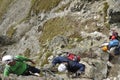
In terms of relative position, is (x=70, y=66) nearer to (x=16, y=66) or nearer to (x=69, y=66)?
(x=69, y=66)

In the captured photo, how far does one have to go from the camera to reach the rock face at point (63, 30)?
25.6 meters

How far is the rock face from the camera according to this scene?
2556 centimetres

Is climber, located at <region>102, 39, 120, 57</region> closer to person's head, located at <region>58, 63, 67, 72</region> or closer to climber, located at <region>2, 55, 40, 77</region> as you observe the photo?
person's head, located at <region>58, 63, 67, 72</region>

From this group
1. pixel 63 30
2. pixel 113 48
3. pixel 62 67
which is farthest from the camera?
pixel 63 30

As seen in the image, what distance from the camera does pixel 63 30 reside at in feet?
158

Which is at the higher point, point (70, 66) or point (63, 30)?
point (63, 30)

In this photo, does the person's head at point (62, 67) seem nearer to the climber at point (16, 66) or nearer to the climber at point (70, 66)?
the climber at point (70, 66)

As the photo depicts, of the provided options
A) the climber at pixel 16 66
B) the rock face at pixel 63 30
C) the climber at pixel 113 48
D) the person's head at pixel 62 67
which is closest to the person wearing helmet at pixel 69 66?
the person's head at pixel 62 67

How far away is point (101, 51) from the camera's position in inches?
1054

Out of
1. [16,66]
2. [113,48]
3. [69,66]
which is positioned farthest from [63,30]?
[16,66]

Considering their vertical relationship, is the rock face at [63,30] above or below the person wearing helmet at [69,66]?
above

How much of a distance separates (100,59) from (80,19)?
21.5m

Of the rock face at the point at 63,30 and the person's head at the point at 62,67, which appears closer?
the person's head at the point at 62,67

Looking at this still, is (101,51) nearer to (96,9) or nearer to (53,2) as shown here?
(96,9)
